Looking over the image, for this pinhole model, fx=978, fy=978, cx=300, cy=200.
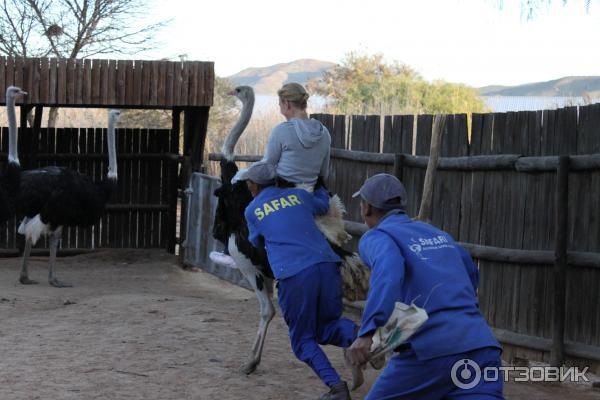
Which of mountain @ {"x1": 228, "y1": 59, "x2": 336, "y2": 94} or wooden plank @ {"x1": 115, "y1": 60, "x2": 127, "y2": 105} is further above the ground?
mountain @ {"x1": 228, "y1": 59, "x2": 336, "y2": 94}

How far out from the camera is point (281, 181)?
6.03 m

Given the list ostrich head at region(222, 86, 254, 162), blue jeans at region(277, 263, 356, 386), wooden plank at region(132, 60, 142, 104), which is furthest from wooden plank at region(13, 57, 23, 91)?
blue jeans at region(277, 263, 356, 386)

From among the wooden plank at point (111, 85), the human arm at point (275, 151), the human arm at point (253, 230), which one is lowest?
the human arm at point (253, 230)

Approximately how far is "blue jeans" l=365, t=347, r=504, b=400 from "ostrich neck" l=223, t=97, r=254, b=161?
351 cm

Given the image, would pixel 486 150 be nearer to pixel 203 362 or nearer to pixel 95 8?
pixel 203 362

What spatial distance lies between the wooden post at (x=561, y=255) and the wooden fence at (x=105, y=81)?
6.23 metres

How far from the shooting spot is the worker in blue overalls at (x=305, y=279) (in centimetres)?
549

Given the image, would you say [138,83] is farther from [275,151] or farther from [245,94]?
[275,151]

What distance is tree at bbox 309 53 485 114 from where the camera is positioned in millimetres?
29797

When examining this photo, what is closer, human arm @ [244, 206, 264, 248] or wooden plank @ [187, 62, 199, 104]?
human arm @ [244, 206, 264, 248]

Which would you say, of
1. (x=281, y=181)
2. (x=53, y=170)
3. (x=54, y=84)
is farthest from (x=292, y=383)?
(x=54, y=84)

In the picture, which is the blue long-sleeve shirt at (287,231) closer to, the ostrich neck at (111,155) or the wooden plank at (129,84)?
the ostrich neck at (111,155)

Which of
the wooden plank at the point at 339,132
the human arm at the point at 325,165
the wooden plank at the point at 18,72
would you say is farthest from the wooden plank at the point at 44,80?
the human arm at the point at 325,165

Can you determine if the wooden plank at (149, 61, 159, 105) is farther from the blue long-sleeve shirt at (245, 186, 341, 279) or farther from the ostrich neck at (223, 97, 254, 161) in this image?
the blue long-sleeve shirt at (245, 186, 341, 279)
